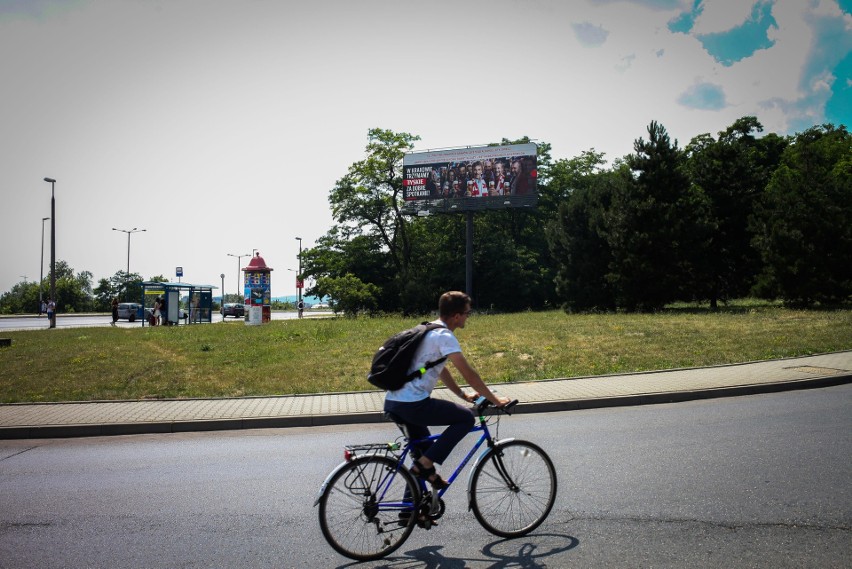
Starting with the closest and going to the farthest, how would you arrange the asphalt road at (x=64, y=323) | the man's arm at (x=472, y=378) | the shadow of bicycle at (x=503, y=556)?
the shadow of bicycle at (x=503, y=556) → the man's arm at (x=472, y=378) → the asphalt road at (x=64, y=323)

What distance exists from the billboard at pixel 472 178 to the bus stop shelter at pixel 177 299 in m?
14.7

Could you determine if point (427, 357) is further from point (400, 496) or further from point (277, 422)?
point (277, 422)

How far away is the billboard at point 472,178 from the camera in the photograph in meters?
36.0

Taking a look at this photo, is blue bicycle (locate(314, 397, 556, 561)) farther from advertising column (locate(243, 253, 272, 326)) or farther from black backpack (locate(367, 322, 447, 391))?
advertising column (locate(243, 253, 272, 326))

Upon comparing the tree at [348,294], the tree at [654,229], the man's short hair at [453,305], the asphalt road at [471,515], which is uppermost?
the tree at [654,229]

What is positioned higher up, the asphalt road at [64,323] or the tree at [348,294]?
the tree at [348,294]

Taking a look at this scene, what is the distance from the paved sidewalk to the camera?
356 inches

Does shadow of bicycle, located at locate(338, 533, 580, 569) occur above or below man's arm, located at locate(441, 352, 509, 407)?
below

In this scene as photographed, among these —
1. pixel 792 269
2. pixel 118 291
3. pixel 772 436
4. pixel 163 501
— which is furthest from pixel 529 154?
pixel 118 291

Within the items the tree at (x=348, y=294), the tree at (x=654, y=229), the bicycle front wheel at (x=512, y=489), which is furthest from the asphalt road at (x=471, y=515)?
the tree at (x=348, y=294)

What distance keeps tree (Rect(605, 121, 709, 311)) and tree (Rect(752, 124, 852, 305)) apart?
11.6 ft

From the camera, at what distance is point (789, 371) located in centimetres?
1213

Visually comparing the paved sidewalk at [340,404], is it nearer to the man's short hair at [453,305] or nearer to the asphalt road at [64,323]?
the man's short hair at [453,305]

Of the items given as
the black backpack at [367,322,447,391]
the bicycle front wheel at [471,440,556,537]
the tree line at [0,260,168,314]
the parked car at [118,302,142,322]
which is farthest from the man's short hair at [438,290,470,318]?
the tree line at [0,260,168,314]
